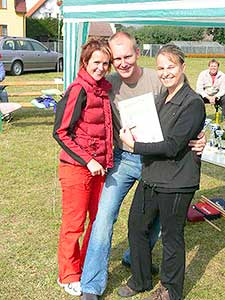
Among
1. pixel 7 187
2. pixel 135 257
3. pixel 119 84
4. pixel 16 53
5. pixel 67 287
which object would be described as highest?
pixel 119 84

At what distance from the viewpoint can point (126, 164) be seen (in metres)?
3.07

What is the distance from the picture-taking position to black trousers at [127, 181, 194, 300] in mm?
2822

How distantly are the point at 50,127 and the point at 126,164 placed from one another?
5919mm

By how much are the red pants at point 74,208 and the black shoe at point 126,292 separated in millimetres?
302

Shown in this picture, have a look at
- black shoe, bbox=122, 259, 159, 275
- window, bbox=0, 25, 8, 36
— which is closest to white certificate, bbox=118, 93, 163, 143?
black shoe, bbox=122, 259, 159, 275

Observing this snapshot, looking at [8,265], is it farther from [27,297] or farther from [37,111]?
[37,111]

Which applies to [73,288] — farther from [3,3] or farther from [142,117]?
[3,3]

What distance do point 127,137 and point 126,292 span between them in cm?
113

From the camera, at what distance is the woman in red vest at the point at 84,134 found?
278 cm

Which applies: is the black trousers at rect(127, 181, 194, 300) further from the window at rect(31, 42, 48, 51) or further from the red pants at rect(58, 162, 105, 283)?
the window at rect(31, 42, 48, 51)

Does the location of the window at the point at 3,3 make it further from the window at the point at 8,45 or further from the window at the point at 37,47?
the window at the point at 8,45

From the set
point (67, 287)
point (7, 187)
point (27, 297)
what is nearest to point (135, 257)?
point (67, 287)

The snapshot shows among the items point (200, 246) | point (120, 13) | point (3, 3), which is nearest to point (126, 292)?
point (200, 246)

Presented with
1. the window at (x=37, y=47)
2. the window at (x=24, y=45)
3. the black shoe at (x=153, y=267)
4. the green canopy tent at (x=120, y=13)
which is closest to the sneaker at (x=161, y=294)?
the black shoe at (x=153, y=267)
